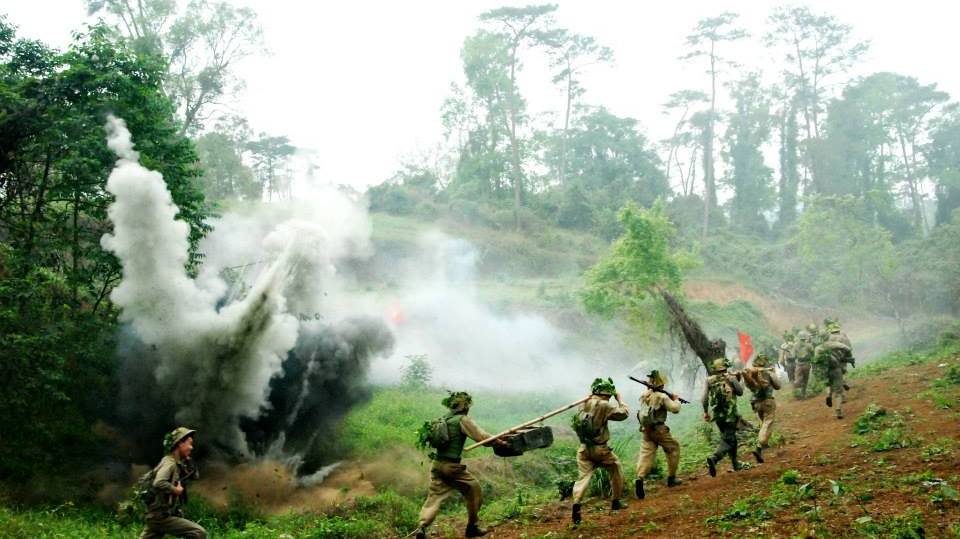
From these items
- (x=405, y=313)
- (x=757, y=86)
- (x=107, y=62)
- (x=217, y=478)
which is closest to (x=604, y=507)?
(x=217, y=478)

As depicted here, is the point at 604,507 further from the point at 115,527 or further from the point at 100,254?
the point at 100,254

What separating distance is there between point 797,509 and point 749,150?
69.6m

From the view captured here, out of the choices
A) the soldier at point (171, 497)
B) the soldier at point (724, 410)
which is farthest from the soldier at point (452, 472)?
the soldier at point (724, 410)

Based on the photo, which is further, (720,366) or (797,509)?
(720,366)

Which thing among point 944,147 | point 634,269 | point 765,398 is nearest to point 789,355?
point 634,269

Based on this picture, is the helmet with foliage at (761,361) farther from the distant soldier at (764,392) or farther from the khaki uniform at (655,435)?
the khaki uniform at (655,435)

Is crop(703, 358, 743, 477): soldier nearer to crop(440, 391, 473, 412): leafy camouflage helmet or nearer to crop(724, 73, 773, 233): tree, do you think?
crop(440, 391, 473, 412): leafy camouflage helmet

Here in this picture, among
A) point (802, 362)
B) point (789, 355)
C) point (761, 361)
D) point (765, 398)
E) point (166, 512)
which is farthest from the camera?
point (789, 355)

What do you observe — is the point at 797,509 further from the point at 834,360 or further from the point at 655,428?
the point at 834,360

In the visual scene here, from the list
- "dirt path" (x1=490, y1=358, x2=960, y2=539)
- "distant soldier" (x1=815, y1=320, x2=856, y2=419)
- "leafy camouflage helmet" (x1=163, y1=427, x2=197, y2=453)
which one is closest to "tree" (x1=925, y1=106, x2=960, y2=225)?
"distant soldier" (x1=815, y1=320, x2=856, y2=419)

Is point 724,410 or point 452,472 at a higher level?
point 724,410

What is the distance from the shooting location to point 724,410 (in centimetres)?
1266

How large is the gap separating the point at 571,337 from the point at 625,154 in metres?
36.0

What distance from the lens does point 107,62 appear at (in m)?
15.8
